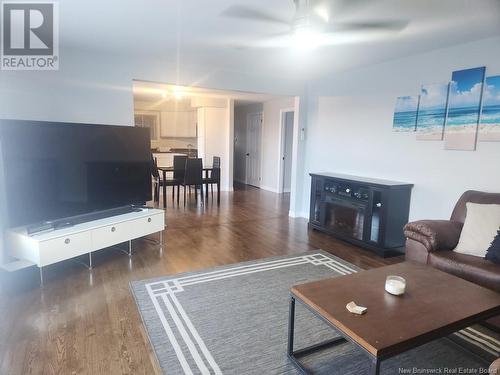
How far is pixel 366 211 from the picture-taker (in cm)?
386

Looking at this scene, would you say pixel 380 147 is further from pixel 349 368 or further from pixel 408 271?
pixel 349 368

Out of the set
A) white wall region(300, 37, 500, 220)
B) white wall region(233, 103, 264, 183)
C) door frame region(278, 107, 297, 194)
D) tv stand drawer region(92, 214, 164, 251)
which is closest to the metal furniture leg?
tv stand drawer region(92, 214, 164, 251)

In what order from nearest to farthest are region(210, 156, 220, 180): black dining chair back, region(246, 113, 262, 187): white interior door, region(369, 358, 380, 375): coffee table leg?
region(369, 358, 380, 375): coffee table leg → region(210, 156, 220, 180): black dining chair back → region(246, 113, 262, 187): white interior door

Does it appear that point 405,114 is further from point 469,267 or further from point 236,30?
point 236,30

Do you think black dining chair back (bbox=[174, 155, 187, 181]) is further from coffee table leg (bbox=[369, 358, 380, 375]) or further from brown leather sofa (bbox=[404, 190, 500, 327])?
coffee table leg (bbox=[369, 358, 380, 375])

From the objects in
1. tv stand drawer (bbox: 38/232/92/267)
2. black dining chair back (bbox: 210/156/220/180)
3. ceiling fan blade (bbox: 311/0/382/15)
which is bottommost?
tv stand drawer (bbox: 38/232/92/267)

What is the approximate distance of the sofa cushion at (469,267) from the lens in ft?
7.38

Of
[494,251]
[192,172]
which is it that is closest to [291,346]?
[494,251]

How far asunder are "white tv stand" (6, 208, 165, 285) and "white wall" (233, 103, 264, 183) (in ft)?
19.8

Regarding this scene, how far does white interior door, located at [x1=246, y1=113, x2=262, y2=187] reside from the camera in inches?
338

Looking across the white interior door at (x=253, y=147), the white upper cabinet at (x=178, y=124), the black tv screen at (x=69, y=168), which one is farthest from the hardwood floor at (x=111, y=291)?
the white upper cabinet at (x=178, y=124)

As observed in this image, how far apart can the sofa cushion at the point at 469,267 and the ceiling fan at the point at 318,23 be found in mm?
1953

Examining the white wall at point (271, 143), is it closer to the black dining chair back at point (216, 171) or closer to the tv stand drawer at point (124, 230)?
the black dining chair back at point (216, 171)

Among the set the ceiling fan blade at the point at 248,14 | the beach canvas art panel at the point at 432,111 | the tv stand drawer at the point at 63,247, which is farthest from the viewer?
the beach canvas art panel at the point at 432,111
